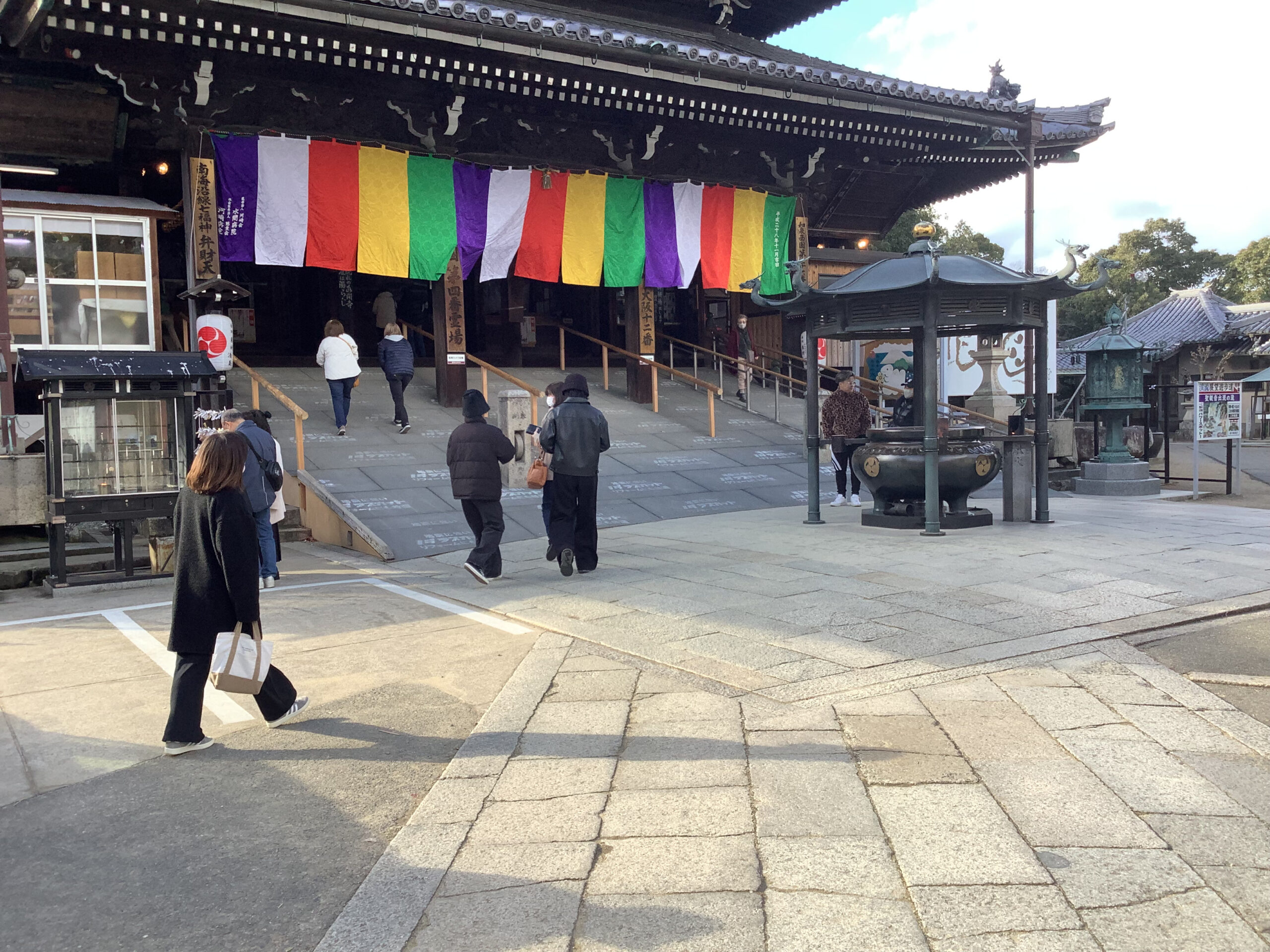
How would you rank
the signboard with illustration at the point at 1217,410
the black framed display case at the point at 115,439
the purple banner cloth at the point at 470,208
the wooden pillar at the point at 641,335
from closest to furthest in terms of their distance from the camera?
the black framed display case at the point at 115,439, the signboard with illustration at the point at 1217,410, the purple banner cloth at the point at 470,208, the wooden pillar at the point at 641,335

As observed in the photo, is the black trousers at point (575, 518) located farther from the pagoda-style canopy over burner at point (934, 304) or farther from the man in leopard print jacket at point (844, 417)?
the man in leopard print jacket at point (844, 417)

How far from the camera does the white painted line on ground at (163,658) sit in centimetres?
451

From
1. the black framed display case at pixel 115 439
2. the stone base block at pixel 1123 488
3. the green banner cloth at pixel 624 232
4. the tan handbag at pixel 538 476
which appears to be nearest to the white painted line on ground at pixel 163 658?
the black framed display case at pixel 115 439

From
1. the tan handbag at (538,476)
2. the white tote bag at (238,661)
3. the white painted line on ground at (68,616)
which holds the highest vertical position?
the tan handbag at (538,476)

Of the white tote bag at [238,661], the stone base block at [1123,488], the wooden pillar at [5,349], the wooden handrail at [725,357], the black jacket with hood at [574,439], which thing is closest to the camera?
the white tote bag at [238,661]

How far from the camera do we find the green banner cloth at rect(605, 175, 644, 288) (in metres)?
15.1

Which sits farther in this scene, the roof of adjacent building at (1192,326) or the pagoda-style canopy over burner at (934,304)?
the roof of adjacent building at (1192,326)

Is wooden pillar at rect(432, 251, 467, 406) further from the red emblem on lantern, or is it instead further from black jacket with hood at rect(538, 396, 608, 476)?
black jacket with hood at rect(538, 396, 608, 476)

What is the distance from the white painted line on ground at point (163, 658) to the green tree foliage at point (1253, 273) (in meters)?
44.8

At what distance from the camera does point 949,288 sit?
29.0ft

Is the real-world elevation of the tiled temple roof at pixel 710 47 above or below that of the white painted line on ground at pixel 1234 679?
above

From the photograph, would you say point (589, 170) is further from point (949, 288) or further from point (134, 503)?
point (134, 503)

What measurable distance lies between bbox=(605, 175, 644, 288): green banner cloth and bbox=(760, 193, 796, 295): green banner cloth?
246cm

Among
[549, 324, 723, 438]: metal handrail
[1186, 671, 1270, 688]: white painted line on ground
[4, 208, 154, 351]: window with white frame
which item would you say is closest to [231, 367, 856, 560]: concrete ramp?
[549, 324, 723, 438]: metal handrail
